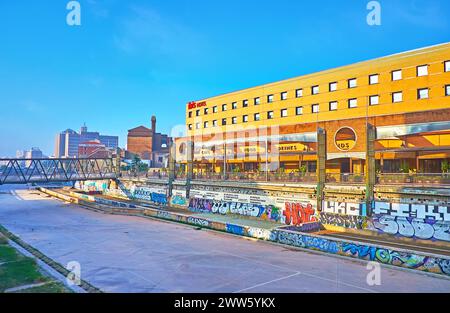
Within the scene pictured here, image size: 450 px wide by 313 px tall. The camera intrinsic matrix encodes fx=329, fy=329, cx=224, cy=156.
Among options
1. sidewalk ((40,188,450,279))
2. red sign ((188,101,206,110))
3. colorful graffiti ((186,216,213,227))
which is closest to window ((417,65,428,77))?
sidewalk ((40,188,450,279))

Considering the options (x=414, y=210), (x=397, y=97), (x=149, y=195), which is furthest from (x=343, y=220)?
(x=149, y=195)

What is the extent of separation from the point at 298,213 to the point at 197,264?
17.3 metres

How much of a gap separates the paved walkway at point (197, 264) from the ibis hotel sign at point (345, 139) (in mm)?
21741

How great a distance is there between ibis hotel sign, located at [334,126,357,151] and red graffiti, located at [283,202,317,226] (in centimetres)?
1302

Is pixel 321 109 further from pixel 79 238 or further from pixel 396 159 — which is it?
pixel 79 238

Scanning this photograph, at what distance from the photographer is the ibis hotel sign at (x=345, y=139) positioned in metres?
43.7

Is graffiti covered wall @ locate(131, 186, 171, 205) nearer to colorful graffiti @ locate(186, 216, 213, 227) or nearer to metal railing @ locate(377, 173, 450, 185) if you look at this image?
colorful graffiti @ locate(186, 216, 213, 227)

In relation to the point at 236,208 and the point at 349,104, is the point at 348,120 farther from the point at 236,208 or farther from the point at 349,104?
the point at 236,208

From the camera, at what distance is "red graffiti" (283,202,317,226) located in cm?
3524

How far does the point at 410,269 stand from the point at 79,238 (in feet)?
89.3

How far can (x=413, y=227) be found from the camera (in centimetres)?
2762

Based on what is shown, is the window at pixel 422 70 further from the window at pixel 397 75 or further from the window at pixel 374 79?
the window at pixel 374 79

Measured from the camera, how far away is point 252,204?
1626 inches
